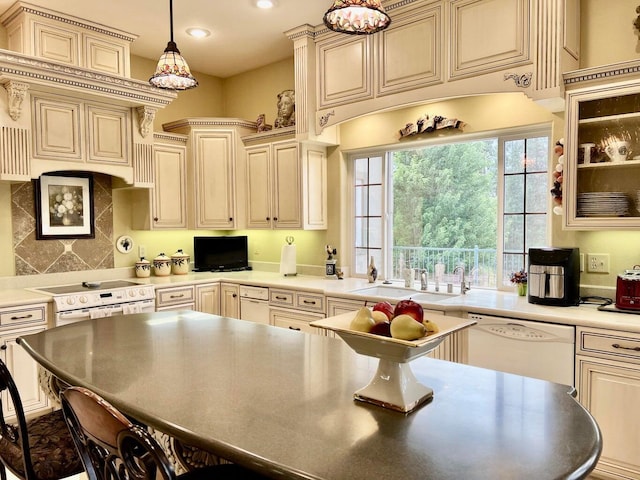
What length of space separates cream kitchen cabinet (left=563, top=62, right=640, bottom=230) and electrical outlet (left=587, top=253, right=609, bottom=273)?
0.33m

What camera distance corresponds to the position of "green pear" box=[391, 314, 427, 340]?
3.95 ft

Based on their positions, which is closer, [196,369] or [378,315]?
[378,315]

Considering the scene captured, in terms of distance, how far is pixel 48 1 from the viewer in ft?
11.2

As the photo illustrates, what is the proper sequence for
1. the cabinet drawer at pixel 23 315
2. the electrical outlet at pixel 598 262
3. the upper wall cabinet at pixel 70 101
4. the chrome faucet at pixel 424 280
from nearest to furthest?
the electrical outlet at pixel 598 262
the cabinet drawer at pixel 23 315
the upper wall cabinet at pixel 70 101
the chrome faucet at pixel 424 280

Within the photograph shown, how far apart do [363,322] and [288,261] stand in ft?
10.6

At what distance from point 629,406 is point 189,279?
3.38 m

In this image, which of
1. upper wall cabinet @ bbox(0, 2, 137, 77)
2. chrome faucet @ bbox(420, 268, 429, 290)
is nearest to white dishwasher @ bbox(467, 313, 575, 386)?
chrome faucet @ bbox(420, 268, 429, 290)

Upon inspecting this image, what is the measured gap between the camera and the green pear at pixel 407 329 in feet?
3.95

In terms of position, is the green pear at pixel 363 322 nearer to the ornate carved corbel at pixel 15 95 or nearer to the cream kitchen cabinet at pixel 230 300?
the cream kitchen cabinet at pixel 230 300

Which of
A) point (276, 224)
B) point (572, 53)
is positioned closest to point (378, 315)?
point (572, 53)

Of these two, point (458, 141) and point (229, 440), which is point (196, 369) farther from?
point (458, 141)

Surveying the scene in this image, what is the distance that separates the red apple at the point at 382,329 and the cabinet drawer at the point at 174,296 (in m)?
3.08

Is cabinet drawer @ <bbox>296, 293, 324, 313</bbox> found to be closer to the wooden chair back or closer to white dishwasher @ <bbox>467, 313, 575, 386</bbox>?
white dishwasher @ <bbox>467, 313, 575, 386</bbox>

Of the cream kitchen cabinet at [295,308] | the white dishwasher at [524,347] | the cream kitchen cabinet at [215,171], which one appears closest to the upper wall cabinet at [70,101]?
the cream kitchen cabinet at [215,171]
